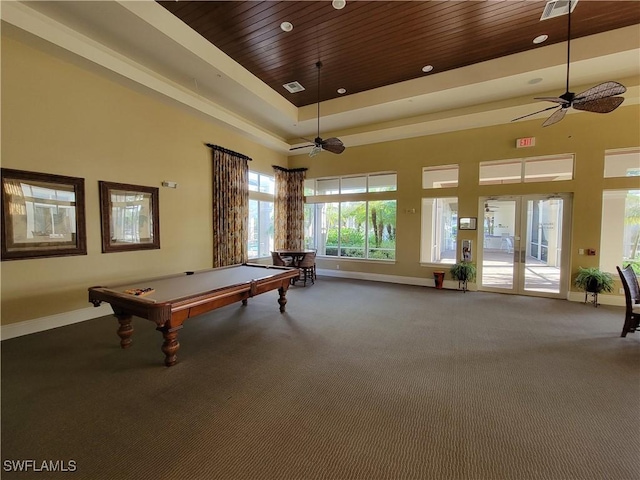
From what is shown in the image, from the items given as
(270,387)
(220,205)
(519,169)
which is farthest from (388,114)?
(270,387)

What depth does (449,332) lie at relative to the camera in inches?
159

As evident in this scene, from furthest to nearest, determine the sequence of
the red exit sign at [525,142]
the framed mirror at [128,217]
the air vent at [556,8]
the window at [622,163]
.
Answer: the red exit sign at [525,142], the window at [622,163], the framed mirror at [128,217], the air vent at [556,8]

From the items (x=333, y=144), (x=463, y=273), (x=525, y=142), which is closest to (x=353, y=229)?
(x=463, y=273)

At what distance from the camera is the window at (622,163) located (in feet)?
17.5

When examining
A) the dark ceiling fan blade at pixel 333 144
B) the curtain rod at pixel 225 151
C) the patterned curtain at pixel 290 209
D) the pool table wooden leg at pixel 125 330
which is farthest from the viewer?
the patterned curtain at pixel 290 209

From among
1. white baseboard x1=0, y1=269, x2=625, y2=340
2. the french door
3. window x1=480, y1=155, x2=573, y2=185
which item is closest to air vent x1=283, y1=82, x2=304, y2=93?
window x1=480, y1=155, x2=573, y2=185

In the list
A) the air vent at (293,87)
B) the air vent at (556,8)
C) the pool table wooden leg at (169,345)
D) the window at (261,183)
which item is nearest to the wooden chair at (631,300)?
the air vent at (556,8)

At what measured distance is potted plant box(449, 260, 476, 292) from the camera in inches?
256

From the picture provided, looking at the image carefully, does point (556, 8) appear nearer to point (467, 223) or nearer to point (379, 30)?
point (379, 30)

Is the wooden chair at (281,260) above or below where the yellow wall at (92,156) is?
below

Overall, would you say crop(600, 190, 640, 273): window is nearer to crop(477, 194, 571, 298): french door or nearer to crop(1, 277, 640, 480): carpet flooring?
crop(477, 194, 571, 298): french door

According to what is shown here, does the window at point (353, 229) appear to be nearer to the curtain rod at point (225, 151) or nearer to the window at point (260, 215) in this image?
the window at point (260, 215)

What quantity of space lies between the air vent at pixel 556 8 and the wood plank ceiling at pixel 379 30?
10 cm

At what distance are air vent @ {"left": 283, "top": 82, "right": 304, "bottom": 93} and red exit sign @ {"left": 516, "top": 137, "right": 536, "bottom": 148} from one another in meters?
5.15
